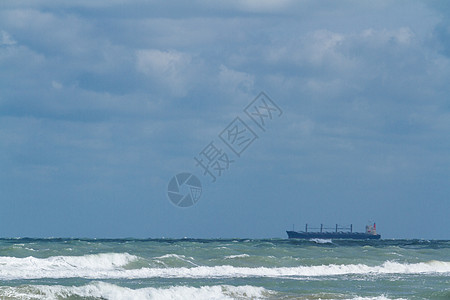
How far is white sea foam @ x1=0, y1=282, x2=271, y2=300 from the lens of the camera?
77.5 feet

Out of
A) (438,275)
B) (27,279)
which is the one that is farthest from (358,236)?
(27,279)

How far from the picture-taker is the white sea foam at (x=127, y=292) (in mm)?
23625

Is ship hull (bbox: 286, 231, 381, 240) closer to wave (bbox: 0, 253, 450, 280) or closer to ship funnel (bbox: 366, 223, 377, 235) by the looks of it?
ship funnel (bbox: 366, 223, 377, 235)

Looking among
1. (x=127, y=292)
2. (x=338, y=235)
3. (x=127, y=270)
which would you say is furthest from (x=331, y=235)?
(x=127, y=292)

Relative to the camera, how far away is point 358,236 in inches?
5507

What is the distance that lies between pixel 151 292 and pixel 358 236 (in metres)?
120

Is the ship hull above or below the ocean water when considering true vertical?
above

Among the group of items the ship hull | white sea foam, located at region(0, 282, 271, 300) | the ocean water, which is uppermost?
the ship hull

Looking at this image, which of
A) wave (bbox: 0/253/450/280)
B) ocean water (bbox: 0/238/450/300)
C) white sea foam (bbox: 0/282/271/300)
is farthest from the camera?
wave (bbox: 0/253/450/280)

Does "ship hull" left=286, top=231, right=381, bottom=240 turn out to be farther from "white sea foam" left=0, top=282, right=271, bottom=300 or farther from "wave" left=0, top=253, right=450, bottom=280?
"white sea foam" left=0, top=282, right=271, bottom=300

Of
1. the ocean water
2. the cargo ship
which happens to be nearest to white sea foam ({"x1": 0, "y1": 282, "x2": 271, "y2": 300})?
the ocean water

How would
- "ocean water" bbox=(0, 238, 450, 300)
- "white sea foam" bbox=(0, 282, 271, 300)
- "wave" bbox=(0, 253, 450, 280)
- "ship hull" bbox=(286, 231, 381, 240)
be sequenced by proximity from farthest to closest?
"ship hull" bbox=(286, 231, 381, 240) → "wave" bbox=(0, 253, 450, 280) → "ocean water" bbox=(0, 238, 450, 300) → "white sea foam" bbox=(0, 282, 271, 300)

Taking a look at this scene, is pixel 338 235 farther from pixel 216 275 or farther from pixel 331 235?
pixel 216 275

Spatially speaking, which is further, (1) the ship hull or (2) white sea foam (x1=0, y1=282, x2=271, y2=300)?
(1) the ship hull
